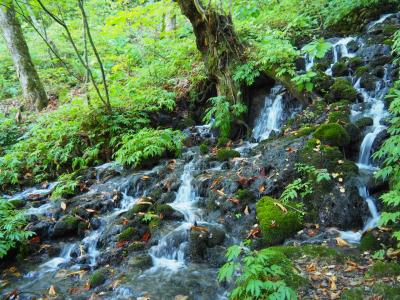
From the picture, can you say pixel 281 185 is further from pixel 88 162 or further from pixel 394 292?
pixel 88 162

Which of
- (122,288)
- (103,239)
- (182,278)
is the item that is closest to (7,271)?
(103,239)

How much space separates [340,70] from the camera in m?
9.70

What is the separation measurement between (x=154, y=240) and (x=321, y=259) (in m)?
2.85

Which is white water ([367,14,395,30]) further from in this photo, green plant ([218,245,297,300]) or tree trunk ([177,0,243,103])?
green plant ([218,245,297,300])

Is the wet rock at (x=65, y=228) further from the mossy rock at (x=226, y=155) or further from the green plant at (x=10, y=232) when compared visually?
the mossy rock at (x=226, y=155)

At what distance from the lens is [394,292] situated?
3713 millimetres

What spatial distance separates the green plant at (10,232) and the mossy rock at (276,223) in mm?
4103

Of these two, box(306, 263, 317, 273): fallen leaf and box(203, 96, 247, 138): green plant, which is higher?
box(203, 96, 247, 138): green plant

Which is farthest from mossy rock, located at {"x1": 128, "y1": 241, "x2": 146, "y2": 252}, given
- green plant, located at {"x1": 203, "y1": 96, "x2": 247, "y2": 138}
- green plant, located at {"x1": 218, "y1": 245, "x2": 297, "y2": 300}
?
green plant, located at {"x1": 203, "y1": 96, "x2": 247, "y2": 138}

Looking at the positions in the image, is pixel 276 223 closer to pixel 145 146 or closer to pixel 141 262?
pixel 141 262

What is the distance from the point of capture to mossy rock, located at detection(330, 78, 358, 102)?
8.52 meters

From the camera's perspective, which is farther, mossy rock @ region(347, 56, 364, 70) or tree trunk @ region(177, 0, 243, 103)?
tree trunk @ region(177, 0, 243, 103)

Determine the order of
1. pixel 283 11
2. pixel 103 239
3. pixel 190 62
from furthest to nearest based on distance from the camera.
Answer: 1. pixel 283 11
2. pixel 190 62
3. pixel 103 239

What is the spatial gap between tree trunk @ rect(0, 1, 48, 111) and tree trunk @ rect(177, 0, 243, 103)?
672 centimetres
